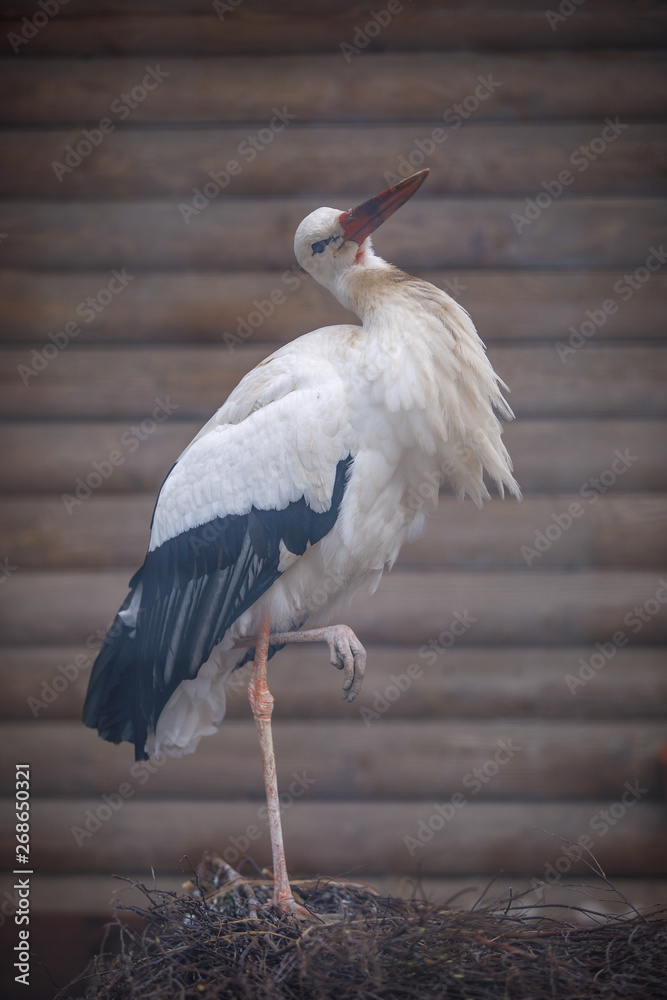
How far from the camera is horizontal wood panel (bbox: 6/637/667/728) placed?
2.38 meters

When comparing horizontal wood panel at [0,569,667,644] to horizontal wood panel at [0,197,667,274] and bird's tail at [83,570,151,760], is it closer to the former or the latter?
bird's tail at [83,570,151,760]

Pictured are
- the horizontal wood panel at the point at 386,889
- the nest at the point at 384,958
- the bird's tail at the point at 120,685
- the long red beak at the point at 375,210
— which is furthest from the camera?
the horizontal wood panel at the point at 386,889

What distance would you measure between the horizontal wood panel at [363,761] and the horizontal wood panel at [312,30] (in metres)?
2.13

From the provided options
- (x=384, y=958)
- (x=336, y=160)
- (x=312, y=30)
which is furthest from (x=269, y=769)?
(x=312, y=30)

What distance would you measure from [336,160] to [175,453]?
3.50 ft

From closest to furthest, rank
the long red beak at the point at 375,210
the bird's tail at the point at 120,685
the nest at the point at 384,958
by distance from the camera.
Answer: the nest at the point at 384,958 → the long red beak at the point at 375,210 → the bird's tail at the point at 120,685

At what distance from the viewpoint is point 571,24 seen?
7.81 feet

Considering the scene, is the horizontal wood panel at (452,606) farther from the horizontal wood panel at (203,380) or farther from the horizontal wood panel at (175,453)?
the horizontal wood panel at (203,380)

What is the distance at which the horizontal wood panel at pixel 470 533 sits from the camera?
2389 mm

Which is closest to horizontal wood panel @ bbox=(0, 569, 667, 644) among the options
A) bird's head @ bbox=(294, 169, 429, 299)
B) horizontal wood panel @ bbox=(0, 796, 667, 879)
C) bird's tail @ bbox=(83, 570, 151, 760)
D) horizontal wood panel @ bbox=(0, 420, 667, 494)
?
horizontal wood panel @ bbox=(0, 420, 667, 494)

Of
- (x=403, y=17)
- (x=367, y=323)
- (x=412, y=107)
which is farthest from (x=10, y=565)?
(x=403, y=17)

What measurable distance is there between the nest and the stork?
17 centimetres

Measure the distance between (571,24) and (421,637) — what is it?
78.2 inches

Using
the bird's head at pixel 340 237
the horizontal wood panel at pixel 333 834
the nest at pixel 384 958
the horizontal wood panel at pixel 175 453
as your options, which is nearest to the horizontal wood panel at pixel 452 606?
the horizontal wood panel at pixel 175 453
